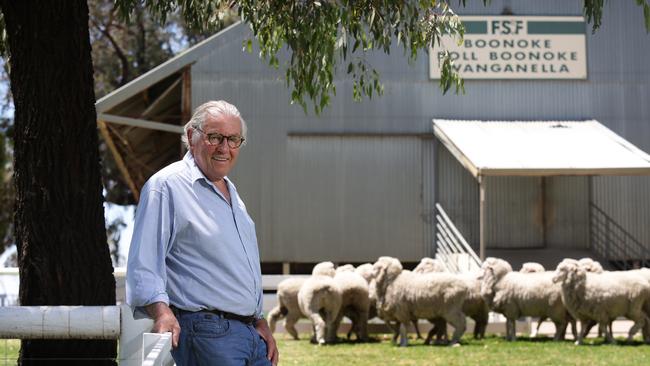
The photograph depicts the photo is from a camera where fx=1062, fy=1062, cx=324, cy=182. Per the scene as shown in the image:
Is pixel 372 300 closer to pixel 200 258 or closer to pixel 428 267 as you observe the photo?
pixel 428 267

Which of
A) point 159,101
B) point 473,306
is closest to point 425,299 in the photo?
point 473,306

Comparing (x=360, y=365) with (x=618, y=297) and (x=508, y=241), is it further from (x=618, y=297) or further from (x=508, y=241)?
(x=508, y=241)

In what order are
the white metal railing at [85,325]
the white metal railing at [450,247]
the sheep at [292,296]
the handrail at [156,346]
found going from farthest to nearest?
the white metal railing at [450,247]
the sheep at [292,296]
the white metal railing at [85,325]
the handrail at [156,346]

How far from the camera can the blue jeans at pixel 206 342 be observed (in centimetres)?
412

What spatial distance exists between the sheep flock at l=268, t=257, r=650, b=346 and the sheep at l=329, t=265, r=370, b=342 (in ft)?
0.05

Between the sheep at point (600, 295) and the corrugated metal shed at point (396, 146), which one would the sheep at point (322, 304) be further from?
the corrugated metal shed at point (396, 146)

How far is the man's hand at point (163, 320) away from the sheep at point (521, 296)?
1241 cm

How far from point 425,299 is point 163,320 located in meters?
11.6

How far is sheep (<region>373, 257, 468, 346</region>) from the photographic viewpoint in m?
15.2

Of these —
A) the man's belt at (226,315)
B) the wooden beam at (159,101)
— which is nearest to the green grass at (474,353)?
the man's belt at (226,315)

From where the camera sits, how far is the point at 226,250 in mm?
4211

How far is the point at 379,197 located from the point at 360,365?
1353 centimetres

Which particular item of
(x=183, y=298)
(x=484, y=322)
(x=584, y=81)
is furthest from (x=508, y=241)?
(x=183, y=298)

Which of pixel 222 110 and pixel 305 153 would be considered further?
pixel 305 153
